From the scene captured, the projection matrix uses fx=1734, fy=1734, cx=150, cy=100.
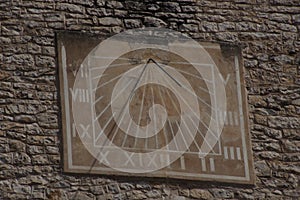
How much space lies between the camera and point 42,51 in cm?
1475

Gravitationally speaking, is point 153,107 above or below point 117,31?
below

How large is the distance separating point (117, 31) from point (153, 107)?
78 cm

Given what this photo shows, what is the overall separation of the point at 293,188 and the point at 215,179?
0.69 m

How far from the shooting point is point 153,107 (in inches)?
580

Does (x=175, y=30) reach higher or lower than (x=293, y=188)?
higher

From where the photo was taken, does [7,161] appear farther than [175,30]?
No

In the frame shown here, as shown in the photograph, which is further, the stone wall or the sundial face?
the sundial face

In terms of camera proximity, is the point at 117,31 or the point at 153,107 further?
the point at 117,31

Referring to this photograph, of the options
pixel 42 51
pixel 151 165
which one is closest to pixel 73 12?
pixel 42 51

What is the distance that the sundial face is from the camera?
14422 millimetres

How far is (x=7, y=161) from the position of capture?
1417cm

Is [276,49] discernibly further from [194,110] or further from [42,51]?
[42,51]

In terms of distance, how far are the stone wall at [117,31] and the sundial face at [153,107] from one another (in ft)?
0.32

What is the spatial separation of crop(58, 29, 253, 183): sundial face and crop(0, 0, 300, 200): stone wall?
98 mm
